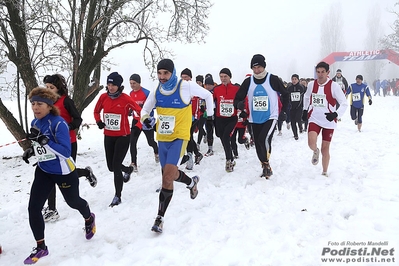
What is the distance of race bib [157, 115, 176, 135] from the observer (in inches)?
158

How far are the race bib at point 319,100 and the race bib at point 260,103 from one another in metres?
0.95

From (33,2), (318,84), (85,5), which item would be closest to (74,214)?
(318,84)

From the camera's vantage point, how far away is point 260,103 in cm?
550

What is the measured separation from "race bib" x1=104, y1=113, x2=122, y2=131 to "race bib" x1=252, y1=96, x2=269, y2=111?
2.42 meters

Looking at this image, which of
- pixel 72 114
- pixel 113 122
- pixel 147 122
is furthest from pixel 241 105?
pixel 72 114

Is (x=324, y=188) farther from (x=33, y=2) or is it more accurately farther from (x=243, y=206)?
(x=33, y=2)

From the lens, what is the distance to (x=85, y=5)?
9.01 m

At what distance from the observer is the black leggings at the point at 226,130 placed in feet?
21.0

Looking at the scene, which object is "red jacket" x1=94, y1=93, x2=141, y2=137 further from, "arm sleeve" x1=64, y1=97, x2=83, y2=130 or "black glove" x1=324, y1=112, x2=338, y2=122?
"black glove" x1=324, y1=112, x2=338, y2=122

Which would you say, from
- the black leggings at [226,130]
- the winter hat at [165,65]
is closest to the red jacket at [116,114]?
the winter hat at [165,65]

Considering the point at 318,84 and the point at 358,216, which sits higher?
the point at 318,84

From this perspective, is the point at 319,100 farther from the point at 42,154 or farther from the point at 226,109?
the point at 42,154

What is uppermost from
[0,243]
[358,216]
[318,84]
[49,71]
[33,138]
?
[49,71]

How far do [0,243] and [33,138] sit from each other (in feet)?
6.00
